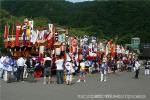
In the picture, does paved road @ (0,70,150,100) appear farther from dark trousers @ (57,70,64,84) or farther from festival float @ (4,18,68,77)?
festival float @ (4,18,68,77)

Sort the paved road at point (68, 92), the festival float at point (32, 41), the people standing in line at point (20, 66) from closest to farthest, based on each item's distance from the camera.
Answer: the paved road at point (68, 92), the people standing in line at point (20, 66), the festival float at point (32, 41)

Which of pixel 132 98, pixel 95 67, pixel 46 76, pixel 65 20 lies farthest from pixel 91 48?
pixel 65 20

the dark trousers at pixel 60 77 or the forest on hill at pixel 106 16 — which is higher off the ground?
the forest on hill at pixel 106 16

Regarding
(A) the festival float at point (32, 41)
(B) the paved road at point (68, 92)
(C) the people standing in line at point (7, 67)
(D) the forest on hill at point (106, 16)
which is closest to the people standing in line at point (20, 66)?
(C) the people standing in line at point (7, 67)

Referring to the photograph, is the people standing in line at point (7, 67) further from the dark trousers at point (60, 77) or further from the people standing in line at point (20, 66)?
the dark trousers at point (60, 77)

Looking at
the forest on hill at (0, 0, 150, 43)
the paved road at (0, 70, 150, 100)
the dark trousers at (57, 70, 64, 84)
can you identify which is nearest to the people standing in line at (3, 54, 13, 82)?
the paved road at (0, 70, 150, 100)

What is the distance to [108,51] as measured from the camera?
54.7m

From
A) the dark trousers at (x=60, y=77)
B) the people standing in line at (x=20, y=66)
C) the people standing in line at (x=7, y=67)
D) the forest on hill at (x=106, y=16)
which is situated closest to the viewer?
the dark trousers at (x=60, y=77)

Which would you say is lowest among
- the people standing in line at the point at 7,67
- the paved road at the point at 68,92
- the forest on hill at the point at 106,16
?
the paved road at the point at 68,92

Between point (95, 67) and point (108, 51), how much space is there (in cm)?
1002

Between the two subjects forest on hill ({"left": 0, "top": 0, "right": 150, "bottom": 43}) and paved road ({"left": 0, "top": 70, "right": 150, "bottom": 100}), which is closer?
paved road ({"left": 0, "top": 70, "right": 150, "bottom": 100})

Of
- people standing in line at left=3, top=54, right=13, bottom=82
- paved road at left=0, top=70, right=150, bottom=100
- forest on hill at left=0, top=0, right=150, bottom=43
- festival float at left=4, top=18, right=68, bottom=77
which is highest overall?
forest on hill at left=0, top=0, right=150, bottom=43

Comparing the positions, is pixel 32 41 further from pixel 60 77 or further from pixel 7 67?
pixel 60 77

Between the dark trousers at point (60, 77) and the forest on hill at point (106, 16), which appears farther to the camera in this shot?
the forest on hill at point (106, 16)
